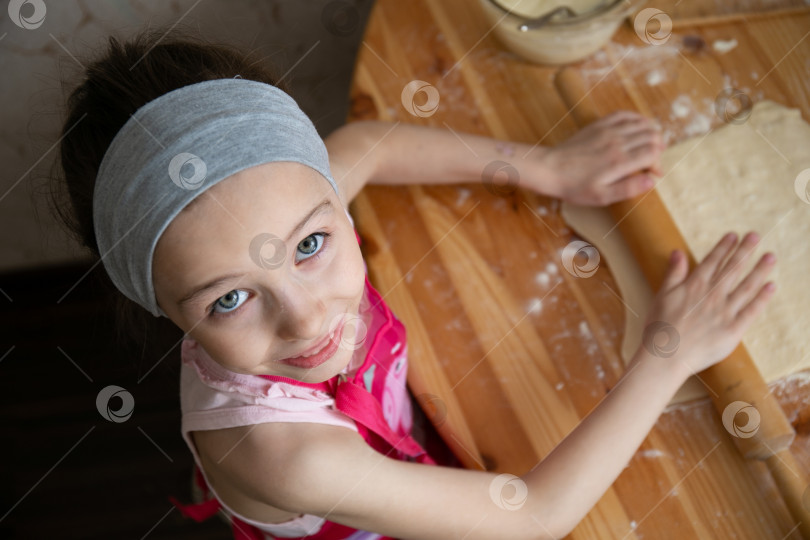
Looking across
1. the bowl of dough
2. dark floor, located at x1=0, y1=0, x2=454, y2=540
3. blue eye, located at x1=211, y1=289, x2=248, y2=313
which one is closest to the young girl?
blue eye, located at x1=211, y1=289, x2=248, y2=313

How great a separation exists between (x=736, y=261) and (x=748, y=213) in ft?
0.27

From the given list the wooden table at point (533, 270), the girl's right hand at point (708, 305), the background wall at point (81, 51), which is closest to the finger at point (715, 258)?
the girl's right hand at point (708, 305)

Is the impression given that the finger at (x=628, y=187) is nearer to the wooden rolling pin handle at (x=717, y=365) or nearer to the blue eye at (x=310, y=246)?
the wooden rolling pin handle at (x=717, y=365)

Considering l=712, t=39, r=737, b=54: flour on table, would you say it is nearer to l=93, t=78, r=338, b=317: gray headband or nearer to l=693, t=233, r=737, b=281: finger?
l=693, t=233, r=737, b=281: finger

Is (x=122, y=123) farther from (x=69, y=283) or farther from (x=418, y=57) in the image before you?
(x=69, y=283)

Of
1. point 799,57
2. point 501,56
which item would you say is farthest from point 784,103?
point 501,56

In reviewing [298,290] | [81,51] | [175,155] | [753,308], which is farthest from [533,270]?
[81,51]

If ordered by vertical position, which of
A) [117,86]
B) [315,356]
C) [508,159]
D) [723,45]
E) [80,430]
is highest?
[723,45]

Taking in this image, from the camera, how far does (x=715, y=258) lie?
788mm

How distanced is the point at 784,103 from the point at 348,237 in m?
0.63

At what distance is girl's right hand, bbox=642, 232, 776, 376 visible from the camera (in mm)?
739

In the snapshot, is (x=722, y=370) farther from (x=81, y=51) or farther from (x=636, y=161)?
(x=81, y=51)

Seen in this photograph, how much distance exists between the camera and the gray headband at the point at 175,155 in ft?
1.77

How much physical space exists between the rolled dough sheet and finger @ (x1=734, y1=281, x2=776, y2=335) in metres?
0.02
